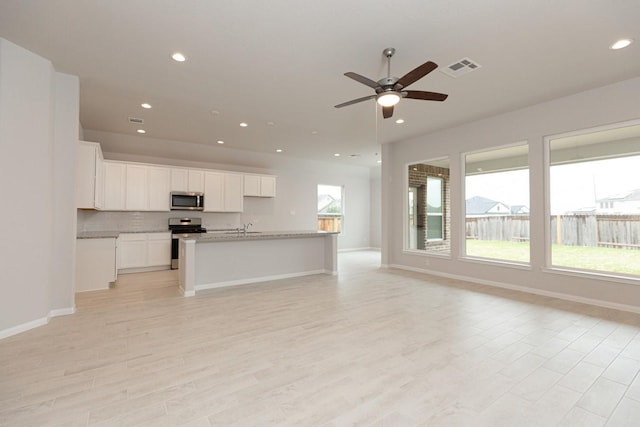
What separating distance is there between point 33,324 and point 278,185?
20.0ft

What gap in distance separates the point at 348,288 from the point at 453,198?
2.89m

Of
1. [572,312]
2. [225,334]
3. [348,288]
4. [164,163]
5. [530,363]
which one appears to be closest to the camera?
[530,363]

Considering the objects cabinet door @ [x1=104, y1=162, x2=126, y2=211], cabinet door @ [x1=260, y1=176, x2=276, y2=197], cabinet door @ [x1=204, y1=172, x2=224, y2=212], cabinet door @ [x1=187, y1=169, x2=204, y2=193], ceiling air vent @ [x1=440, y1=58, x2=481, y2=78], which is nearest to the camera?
ceiling air vent @ [x1=440, y1=58, x2=481, y2=78]

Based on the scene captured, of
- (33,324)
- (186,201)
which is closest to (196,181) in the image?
(186,201)

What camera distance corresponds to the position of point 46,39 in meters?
3.03

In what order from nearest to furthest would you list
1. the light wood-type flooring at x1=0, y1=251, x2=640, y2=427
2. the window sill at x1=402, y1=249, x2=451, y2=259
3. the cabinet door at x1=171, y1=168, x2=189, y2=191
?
the light wood-type flooring at x1=0, y1=251, x2=640, y2=427 < the window sill at x1=402, y1=249, x2=451, y2=259 < the cabinet door at x1=171, y1=168, x2=189, y2=191

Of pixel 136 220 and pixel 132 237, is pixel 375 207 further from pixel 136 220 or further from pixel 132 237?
pixel 132 237

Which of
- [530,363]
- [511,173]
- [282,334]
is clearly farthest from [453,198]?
[282,334]

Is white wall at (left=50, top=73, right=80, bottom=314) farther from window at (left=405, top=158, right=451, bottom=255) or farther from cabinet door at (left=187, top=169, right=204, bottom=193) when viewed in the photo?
window at (left=405, top=158, right=451, bottom=255)

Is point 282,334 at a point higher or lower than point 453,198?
lower

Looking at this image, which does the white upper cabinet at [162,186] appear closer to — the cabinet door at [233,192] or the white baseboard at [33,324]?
the cabinet door at [233,192]

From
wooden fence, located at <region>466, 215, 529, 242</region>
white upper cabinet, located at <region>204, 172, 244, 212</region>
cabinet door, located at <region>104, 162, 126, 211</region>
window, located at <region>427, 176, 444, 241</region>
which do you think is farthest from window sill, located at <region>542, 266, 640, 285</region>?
cabinet door, located at <region>104, 162, 126, 211</region>

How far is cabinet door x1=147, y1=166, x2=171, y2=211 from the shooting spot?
6.40 metres

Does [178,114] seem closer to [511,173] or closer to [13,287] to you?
[13,287]
